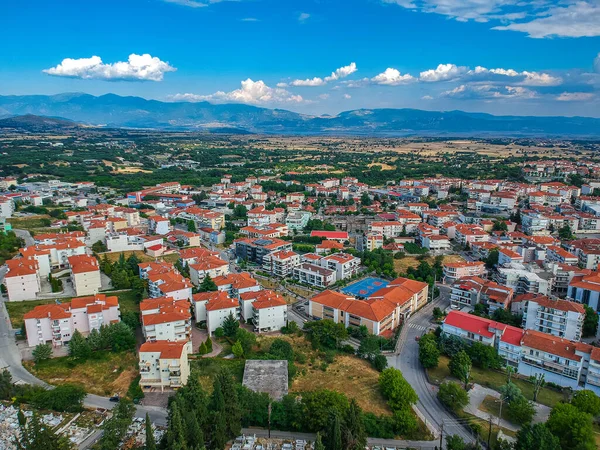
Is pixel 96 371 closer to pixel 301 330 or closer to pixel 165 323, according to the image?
pixel 165 323

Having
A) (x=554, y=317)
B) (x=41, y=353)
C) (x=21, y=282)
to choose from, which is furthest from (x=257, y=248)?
(x=554, y=317)

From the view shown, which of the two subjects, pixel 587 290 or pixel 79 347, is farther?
pixel 587 290

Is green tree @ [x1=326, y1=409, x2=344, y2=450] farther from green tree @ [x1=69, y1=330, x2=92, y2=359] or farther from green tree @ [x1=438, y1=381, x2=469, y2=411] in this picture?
green tree @ [x1=69, y1=330, x2=92, y2=359]

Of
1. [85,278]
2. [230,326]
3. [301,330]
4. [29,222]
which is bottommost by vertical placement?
[301,330]

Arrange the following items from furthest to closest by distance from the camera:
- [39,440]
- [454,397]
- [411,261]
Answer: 1. [411,261]
2. [454,397]
3. [39,440]

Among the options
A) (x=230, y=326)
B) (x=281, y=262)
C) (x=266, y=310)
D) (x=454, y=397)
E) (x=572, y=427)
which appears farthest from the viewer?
(x=281, y=262)

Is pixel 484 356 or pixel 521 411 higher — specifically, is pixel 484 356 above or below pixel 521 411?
above

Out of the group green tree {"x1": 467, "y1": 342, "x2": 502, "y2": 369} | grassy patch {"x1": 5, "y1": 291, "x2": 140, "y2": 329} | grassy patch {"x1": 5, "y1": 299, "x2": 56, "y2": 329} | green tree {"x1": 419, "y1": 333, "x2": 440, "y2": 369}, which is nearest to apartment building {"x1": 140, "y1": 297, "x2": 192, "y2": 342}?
grassy patch {"x1": 5, "y1": 291, "x2": 140, "y2": 329}
